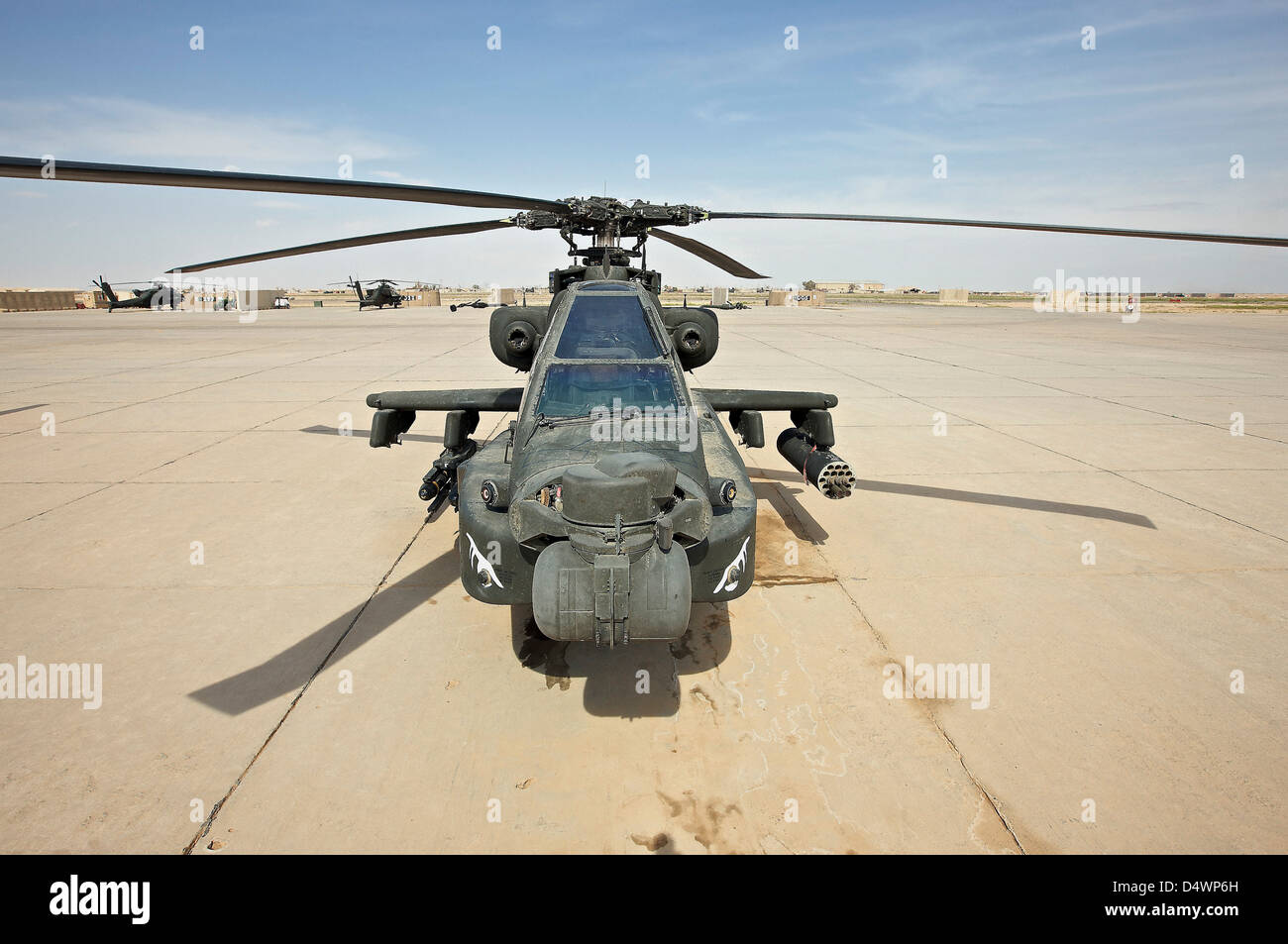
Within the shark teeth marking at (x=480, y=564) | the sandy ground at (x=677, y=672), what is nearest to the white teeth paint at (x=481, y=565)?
the shark teeth marking at (x=480, y=564)

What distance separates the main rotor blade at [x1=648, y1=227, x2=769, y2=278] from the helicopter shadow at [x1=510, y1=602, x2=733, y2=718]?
4.78m

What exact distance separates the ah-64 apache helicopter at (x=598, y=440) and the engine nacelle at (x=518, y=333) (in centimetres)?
2

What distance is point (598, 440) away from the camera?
4.17 metres

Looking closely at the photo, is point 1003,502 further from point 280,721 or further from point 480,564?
point 280,721

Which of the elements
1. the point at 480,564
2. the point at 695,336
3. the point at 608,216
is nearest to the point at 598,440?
the point at 480,564

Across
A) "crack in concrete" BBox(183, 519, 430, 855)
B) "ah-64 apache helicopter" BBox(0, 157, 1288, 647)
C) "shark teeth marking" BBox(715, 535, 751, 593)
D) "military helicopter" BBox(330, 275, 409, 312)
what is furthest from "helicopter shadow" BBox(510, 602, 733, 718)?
"military helicopter" BBox(330, 275, 409, 312)

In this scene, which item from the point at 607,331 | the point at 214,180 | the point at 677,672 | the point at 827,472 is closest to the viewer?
the point at 214,180

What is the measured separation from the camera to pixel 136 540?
5996 millimetres

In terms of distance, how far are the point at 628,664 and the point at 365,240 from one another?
4.42 meters

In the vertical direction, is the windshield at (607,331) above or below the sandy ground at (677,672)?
above

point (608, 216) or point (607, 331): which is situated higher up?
point (608, 216)

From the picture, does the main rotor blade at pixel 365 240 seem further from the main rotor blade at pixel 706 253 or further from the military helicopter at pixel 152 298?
the military helicopter at pixel 152 298

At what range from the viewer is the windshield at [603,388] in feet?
15.4
